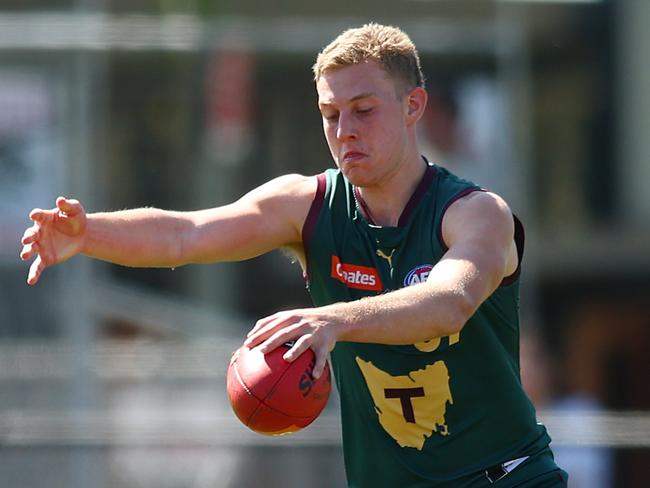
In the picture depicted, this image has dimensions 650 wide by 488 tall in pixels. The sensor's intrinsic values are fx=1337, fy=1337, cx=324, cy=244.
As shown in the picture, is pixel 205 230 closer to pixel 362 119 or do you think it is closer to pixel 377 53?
pixel 362 119

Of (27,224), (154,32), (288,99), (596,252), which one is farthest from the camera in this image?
(596,252)

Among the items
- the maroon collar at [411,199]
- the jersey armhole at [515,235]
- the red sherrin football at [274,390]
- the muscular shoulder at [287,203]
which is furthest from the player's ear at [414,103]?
the red sherrin football at [274,390]

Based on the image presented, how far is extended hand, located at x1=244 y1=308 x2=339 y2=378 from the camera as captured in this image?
4188 millimetres

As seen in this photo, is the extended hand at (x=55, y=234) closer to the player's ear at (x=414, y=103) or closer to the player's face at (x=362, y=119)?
the player's face at (x=362, y=119)

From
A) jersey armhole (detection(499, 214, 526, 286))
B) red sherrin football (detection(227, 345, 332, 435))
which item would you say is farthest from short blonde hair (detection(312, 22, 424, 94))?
red sherrin football (detection(227, 345, 332, 435))

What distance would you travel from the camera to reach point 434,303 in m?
4.52

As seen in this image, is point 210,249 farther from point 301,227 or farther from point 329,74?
point 329,74

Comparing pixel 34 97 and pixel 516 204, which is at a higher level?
pixel 34 97

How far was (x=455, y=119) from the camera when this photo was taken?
1228 cm

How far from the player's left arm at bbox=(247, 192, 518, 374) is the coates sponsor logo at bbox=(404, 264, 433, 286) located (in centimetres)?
13

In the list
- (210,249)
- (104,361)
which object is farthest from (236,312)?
(210,249)

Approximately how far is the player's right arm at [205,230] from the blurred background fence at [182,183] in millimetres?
3364

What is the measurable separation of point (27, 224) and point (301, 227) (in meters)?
5.92

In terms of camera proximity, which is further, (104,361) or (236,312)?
(236,312)
